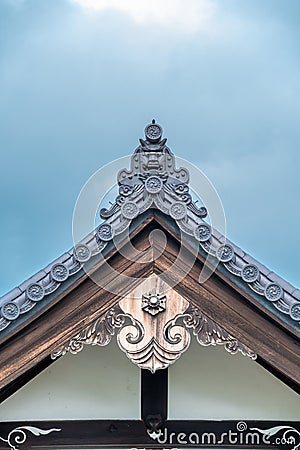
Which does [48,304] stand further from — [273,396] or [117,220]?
[273,396]

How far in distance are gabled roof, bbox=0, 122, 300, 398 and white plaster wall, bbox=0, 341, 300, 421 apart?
21.4 inches

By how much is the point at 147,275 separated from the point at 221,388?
3.78 ft

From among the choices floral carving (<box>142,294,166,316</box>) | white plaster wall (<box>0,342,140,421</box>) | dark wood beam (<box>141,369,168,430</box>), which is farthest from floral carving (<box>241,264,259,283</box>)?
white plaster wall (<box>0,342,140,421</box>)

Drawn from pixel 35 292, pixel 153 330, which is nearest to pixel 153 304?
pixel 153 330

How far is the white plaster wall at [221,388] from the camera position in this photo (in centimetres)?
568

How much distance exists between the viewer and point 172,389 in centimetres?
570

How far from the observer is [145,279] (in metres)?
5.15

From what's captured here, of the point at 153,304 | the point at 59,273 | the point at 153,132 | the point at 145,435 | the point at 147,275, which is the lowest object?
the point at 145,435

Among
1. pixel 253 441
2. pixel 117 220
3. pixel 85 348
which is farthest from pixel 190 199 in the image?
pixel 253 441

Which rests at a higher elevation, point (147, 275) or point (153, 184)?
point (153, 184)

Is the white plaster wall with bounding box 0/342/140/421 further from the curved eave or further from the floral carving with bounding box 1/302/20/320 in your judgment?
the floral carving with bounding box 1/302/20/320

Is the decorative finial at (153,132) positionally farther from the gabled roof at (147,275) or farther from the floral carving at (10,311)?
the floral carving at (10,311)

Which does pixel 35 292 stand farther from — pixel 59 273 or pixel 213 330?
pixel 213 330

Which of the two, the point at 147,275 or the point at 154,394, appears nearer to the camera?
the point at 147,275
